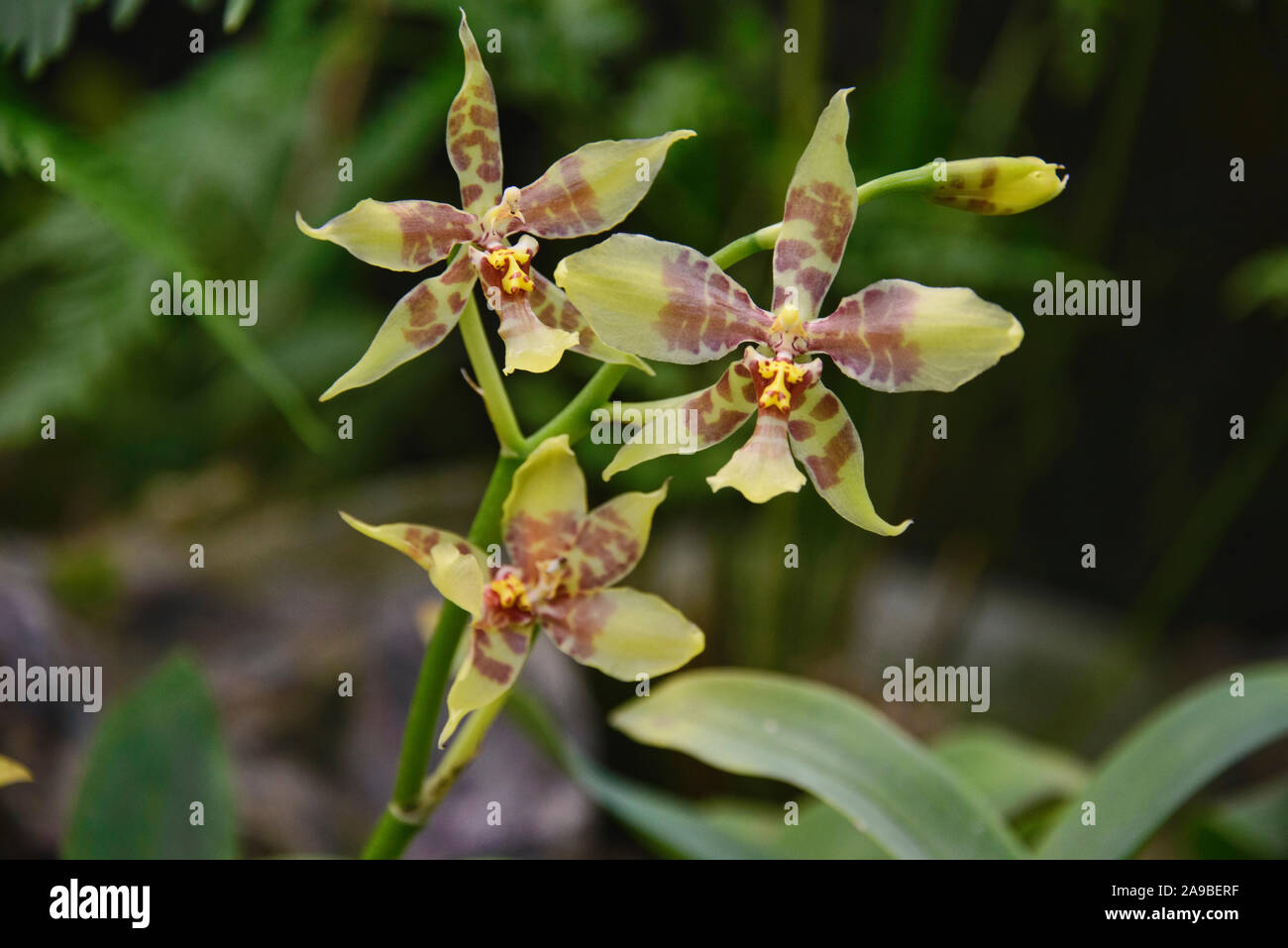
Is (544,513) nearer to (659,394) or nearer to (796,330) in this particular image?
(796,330)

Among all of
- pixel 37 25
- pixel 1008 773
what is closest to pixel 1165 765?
pixel 1008 773

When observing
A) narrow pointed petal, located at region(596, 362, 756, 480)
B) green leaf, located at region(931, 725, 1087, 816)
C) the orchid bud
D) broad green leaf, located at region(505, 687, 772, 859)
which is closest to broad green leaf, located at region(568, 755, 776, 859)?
broad green leaf, located at region(505, 687, 772, 859)

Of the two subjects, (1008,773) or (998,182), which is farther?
(1008,773)

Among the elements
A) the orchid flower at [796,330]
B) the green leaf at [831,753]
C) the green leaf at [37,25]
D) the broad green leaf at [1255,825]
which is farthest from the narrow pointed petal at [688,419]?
the broad green leaf at [1255,825]

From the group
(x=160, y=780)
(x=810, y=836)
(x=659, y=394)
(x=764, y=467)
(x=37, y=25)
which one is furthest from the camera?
(x=659, y=394)
